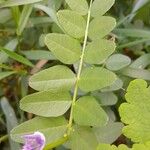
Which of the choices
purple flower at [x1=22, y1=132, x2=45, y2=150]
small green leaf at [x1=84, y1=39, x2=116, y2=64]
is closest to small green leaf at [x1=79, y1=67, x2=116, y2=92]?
small green leaf at [x1=84, y1=39, x2=116, y2=64]

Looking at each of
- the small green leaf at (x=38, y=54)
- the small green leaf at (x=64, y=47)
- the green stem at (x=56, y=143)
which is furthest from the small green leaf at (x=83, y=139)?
the small green leaf at (x=38, y=54)

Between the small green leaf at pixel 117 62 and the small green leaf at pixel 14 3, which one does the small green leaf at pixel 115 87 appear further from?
the small green leaf at pixel 14 3

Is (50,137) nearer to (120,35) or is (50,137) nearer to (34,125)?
(34,125)

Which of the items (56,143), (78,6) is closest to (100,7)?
(78,6)

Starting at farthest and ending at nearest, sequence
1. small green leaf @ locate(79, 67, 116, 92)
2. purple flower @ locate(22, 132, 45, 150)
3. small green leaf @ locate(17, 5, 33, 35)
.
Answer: small green leaf @ locate(17, 5, 33, 35), small green leaf @ locate(79, 67, 116, 92), purple flower @ locate(22, 132, 45, 150)

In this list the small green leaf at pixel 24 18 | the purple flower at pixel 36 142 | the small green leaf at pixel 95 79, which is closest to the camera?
the purple flower at pixel 36 142

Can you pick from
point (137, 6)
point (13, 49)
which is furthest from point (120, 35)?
point (13, 49)

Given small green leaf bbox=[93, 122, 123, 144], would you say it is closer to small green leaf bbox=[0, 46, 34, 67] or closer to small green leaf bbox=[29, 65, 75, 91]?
small green leaf bbox=[29, 65, 75, 91]
